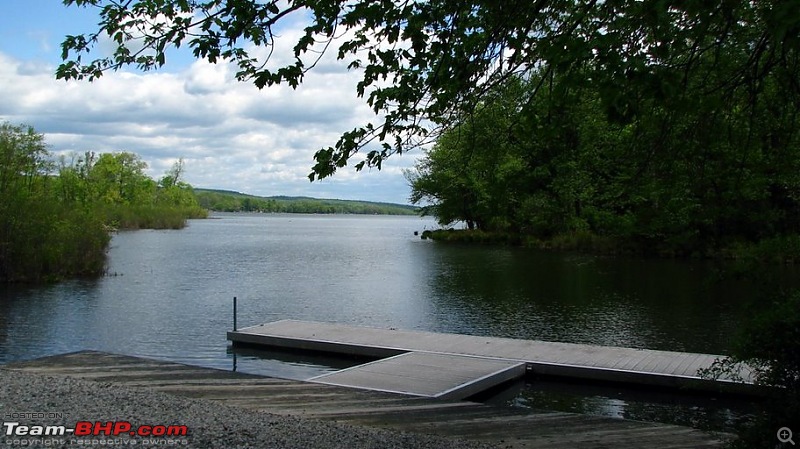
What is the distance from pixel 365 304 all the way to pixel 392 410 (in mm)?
13300

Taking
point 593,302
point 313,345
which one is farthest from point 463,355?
point 593,302

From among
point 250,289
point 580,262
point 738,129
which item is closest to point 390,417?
point 738,129

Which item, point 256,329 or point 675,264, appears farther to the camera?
point 675,264

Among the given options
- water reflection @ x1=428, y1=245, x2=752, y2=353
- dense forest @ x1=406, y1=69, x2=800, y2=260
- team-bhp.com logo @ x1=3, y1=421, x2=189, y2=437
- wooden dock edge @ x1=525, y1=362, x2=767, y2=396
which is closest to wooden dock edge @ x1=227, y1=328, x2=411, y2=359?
wooden dock edge @ x1=525, y1=362, x2=767, y2=396

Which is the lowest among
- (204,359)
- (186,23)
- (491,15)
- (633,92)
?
(204,359)

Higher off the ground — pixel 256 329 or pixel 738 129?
pixel 738 129

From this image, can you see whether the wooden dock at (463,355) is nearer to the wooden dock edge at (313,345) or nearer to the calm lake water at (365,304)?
the wooden dock edge at (313,345)

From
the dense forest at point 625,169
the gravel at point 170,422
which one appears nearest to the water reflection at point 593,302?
the dense forest at point 625,169

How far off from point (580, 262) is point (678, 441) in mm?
27692

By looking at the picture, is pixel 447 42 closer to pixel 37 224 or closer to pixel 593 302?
pixel 593 302

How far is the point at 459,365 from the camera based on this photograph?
10.8m

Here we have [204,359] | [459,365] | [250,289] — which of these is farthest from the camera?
[250,289]

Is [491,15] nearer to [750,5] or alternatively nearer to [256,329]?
[750,5]

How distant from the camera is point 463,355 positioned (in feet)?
38.1
